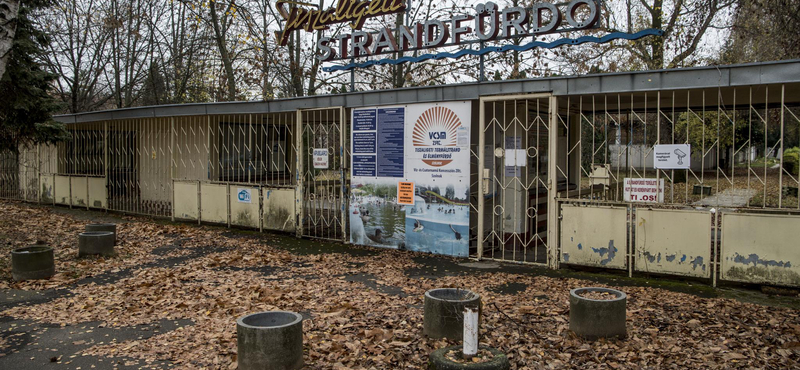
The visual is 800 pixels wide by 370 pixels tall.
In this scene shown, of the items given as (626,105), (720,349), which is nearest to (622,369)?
(720,349)

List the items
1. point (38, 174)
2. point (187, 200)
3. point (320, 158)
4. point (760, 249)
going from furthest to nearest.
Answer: point (38, 174) < point (187, 200) < point (320, 158) < point (760, 249)

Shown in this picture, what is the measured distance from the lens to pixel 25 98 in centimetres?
1313

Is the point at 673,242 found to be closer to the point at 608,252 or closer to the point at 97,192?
the point at 608,252

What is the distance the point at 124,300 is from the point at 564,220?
6249 millimetres

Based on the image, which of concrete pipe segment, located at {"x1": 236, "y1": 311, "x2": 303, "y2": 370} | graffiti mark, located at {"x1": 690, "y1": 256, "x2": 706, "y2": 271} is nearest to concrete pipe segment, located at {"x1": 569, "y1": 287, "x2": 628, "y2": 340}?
concrete pipe segment, located at {"x1": 236, "y1": 311, "x2": 303, "y2": 370}

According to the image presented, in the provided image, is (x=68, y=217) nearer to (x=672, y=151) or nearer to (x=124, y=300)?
(x=124, y=300)

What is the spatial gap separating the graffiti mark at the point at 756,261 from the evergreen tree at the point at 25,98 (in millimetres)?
14256

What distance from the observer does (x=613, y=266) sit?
8258mm

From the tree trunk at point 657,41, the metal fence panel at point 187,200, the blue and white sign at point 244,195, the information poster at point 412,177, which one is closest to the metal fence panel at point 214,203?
the metal fence panel at point 187,200

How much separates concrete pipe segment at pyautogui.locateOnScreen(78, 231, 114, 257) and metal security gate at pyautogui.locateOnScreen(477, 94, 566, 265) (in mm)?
6538

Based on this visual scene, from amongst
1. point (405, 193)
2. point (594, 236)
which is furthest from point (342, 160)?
point (594, 236)

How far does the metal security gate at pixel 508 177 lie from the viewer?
9406 mm

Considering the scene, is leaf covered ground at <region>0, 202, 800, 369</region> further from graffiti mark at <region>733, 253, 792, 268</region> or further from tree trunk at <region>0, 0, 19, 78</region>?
tree trunk at <region>0, 0, 19, 78</region>

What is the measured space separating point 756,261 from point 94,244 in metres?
10.3
